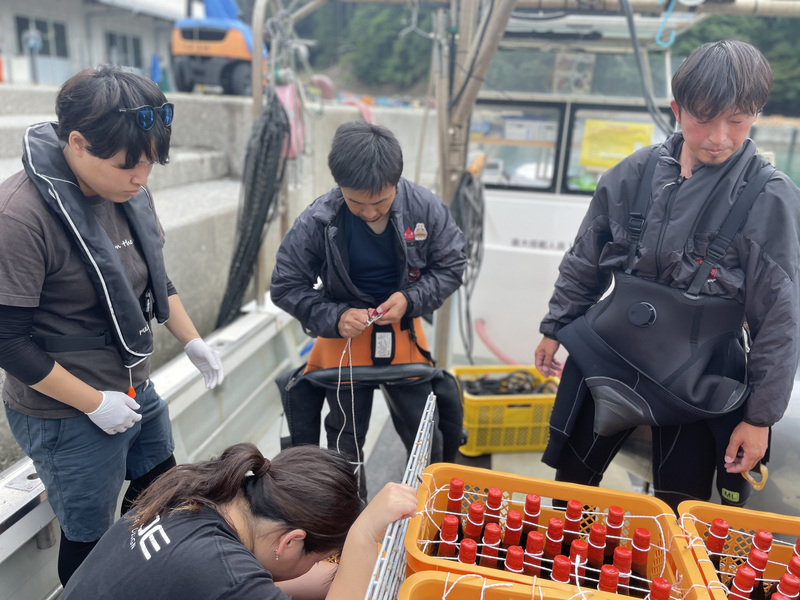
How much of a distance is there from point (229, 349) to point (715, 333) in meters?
2.29

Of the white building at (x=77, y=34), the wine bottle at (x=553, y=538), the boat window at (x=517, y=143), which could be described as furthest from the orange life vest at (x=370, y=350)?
the white building at (x=77, y=34)

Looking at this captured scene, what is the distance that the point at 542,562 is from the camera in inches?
55.8

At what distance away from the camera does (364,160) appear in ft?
5.70

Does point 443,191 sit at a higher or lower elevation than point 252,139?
lower

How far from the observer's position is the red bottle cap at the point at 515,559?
4.18 feet

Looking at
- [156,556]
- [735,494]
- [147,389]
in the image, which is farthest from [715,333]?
[147,389]

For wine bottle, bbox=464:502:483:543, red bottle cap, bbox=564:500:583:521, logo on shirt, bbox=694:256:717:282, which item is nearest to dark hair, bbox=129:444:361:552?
wine bottle, bbox=464:502:483:543

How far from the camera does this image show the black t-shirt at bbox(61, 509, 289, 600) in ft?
3.64

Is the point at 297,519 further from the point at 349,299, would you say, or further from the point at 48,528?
the point at 48,528

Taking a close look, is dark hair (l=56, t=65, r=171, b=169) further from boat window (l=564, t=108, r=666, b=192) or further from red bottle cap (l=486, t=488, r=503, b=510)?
boat window (l=564, t=108, r=666, b=192)

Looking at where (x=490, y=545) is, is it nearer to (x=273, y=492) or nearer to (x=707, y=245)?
(x=273, y=492)

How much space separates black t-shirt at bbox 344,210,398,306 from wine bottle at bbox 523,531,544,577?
960mm

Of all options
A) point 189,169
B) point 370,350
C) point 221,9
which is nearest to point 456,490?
point 370,350

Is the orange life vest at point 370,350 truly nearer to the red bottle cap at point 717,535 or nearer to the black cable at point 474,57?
the red bottle cap at point 717,535
